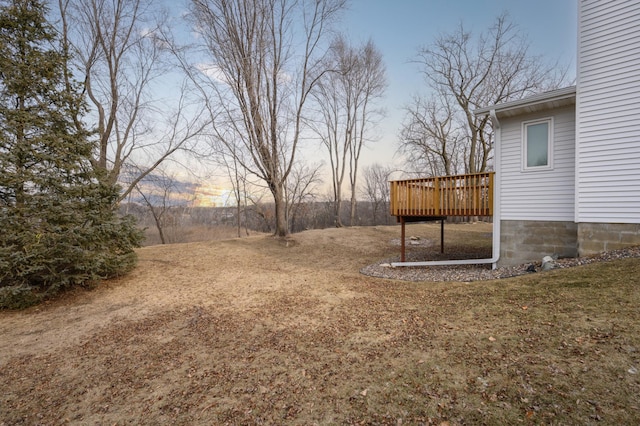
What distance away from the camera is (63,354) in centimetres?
356

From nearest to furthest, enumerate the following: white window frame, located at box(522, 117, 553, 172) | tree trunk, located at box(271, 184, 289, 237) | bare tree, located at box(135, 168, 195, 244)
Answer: white window frame, located at box(522, 117, 553, 172), tree trunk, located at box(271, 184, 289, 237), bare tree, located at box(135, 168, 195, 244)

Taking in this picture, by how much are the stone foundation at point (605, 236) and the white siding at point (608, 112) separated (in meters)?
0.11

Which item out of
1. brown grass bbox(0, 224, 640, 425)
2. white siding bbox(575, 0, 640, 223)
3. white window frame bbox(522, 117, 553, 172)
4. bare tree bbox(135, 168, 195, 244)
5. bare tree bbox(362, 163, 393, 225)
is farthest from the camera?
bare tree bbox(362, 163, 393, 225)

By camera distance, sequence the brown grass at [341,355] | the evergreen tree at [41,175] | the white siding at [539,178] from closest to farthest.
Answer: the brown grass at [341,355] < the evergreen tree at [41,175] < the white siding at [539,178]

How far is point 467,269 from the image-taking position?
718 cm

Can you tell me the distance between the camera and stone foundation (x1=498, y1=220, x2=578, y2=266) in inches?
233

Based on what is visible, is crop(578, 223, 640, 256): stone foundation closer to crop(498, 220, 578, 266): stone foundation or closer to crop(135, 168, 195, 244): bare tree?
crop(498, 220, 578, 266): stone foundation

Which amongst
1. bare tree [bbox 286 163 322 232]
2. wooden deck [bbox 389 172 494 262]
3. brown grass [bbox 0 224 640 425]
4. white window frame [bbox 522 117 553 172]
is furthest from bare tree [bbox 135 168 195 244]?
white window frame [bbox 522 117 553 172]

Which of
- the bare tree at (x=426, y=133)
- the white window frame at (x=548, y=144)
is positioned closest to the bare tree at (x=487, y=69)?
the bare tree at (x=426, y=133)

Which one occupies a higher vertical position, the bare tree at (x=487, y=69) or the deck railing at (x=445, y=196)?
the bare tree at (x=487, y=69)

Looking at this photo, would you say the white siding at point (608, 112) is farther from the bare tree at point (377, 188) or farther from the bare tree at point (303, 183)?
the bare tree at point (377, 188)

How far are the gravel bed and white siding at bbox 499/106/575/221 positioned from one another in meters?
1.12

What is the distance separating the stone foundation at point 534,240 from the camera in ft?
19.4

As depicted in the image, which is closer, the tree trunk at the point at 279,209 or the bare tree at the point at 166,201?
the tree trunk at the point at 279,209
